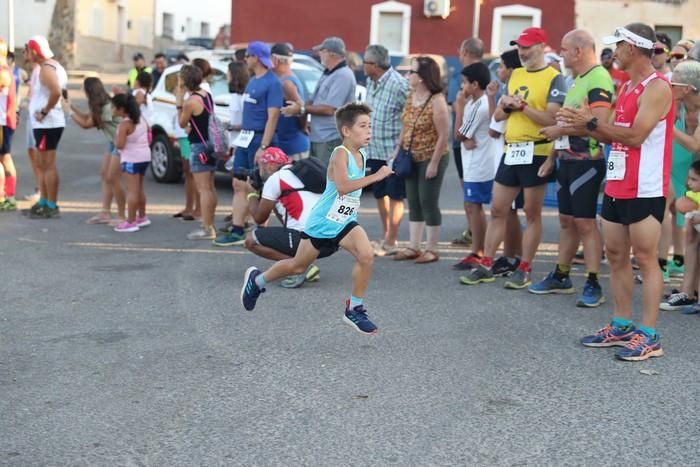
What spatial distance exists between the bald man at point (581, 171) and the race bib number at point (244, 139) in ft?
10.9

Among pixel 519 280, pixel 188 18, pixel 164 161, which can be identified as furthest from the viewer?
pixel 188 18

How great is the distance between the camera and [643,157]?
609cm

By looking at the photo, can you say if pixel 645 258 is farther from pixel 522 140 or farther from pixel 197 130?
pixel 197 130

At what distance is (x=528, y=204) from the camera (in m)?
8.09

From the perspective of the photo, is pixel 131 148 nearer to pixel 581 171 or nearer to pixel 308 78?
pixel 308 78

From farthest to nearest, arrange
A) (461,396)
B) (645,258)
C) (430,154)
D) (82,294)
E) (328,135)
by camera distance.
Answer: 1. (328,135)
2. (430,154)
3. (82,294)
4. (645,258)
5. (461,396)

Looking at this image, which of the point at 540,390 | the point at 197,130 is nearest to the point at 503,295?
the point at 540,390

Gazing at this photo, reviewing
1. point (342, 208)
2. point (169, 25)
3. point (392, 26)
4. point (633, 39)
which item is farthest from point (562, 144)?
point (169, 25)

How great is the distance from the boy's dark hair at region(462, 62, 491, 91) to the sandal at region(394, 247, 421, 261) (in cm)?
166

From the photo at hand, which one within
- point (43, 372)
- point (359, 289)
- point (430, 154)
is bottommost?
point (43, 372)

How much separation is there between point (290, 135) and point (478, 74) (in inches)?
83.2

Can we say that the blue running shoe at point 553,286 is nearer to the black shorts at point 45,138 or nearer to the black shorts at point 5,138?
the black shorts at point 45,138

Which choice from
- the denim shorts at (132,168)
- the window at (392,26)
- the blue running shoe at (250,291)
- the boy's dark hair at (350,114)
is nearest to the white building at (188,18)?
the window at (392,26)

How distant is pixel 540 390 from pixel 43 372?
2.82 m
